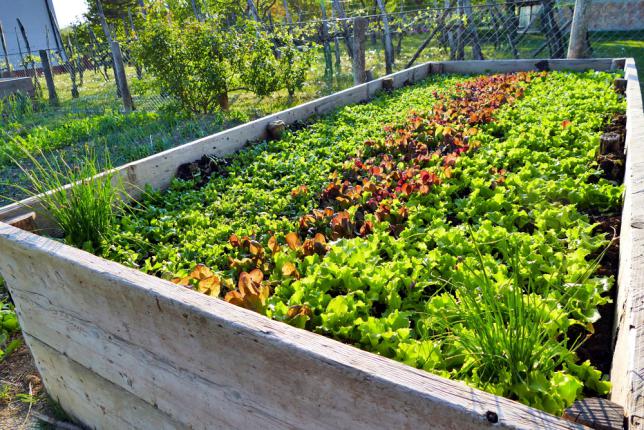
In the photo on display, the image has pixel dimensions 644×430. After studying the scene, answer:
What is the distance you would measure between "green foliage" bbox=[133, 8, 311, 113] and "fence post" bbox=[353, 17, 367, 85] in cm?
158

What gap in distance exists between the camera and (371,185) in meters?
3.19

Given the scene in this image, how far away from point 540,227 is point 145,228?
7.45 ft

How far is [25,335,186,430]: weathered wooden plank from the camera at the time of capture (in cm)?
201

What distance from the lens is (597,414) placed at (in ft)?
3.77

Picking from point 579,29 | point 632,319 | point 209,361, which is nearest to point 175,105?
point 579,29

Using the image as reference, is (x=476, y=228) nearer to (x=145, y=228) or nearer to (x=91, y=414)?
(x=145, y=228)

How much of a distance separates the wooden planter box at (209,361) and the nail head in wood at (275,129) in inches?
96.1

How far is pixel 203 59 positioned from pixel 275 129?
13.5 feet

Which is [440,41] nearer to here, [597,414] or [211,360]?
[211,360]

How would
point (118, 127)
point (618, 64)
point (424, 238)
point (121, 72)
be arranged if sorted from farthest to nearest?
1. point (121, 72)
2. point (118, 127)
3. point (618, 64)
4. point (424, 238)

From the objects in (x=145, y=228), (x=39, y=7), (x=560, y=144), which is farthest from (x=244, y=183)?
(x=39, y=7)

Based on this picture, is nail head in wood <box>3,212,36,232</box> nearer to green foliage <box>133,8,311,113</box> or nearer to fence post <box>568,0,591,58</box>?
green foliage <box>133,8,311,113</box>

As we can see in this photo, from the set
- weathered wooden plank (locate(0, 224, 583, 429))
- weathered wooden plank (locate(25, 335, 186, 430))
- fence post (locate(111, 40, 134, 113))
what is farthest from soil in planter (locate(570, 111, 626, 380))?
fence post (locate(111, 40, 134, 113))

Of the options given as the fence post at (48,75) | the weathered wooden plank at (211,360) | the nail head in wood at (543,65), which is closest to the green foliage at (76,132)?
the fence post at (48,75)
